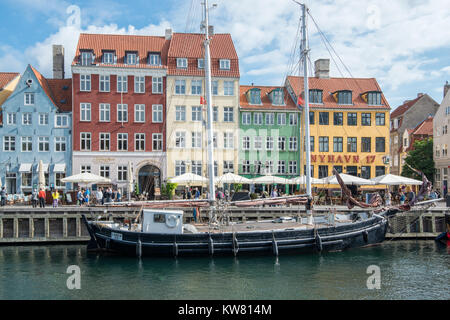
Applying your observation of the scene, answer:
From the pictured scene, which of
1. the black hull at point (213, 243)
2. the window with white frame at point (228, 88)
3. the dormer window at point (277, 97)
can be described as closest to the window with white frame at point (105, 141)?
the window with white frame at point (228, 88)

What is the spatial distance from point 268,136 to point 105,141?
56.6 ft

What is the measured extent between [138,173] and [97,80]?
34.1 ft

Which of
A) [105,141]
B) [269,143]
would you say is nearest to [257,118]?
[269,143]

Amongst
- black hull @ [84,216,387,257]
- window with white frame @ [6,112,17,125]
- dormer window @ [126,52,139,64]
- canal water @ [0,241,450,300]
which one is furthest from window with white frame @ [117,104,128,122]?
black hull @ [84,216,387,257]

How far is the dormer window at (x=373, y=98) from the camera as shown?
176 ft

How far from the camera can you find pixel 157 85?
49406 mm

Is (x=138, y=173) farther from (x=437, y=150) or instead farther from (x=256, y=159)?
(x=437, y=150)

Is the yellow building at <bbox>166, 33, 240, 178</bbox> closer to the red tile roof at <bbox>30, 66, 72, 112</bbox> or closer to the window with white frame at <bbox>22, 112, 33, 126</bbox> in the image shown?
the red tile roof at <bbox>30, 66, 72, 112</bbox>

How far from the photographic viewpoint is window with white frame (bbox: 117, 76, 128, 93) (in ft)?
160

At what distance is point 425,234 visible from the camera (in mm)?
34312

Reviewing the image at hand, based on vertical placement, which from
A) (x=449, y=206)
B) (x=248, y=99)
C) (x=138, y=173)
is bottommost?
(x=449, y=206)

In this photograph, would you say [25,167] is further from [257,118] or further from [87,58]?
[257,118]
